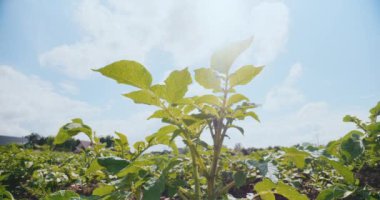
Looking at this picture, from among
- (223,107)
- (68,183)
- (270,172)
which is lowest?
(68,183)

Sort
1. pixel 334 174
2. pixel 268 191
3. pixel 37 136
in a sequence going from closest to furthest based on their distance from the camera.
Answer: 1. pixel 268 191
2. pixel 334 174
3. pixel 37 136

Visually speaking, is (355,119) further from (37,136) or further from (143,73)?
(37,136)

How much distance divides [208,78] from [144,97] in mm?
270

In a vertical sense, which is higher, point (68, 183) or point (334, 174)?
point (334, 174)

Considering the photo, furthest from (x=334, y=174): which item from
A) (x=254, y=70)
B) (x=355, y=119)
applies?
(x=254, y=70)

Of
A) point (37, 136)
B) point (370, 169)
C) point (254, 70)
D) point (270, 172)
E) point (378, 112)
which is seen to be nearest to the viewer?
point (270, 172)

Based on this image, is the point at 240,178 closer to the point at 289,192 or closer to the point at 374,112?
the point at 289,192

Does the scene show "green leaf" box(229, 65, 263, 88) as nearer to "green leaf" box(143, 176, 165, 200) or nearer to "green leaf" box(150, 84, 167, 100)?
"green leaf" box(150, 84, 167, 100)

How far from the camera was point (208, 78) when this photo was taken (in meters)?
1.19

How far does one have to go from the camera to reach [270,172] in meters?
1.02

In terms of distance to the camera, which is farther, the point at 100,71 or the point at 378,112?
the point at 378,112

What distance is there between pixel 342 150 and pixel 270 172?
592 millimetres

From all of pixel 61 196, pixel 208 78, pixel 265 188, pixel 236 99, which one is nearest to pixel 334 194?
pixel 265 188

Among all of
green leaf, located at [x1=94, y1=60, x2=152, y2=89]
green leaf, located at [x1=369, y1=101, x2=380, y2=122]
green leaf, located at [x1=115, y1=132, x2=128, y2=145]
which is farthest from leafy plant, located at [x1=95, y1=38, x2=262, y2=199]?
green leaf, located at [x1=369, y1=101, x2=380, y2=122]
